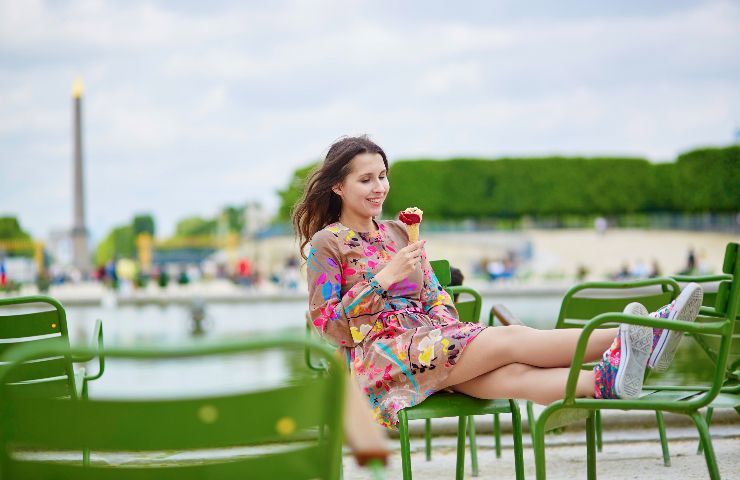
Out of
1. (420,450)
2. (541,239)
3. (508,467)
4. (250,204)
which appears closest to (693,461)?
(508,467)

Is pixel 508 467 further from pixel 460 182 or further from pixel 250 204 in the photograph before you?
pixel 250 204

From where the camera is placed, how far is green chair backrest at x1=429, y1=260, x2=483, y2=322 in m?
3.62

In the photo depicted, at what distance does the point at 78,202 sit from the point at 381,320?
54535mm

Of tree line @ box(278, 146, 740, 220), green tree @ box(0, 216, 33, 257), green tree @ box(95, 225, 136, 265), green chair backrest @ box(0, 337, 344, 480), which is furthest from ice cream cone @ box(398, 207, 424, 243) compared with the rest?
green tree @ box(95, 225, 136, 265)

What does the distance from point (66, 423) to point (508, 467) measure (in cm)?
288

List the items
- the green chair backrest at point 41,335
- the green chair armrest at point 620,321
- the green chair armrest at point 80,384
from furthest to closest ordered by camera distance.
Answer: the green chair armrest at point 80,384 < the green chair backrest at point 41,335 < the green chair armrest at point 620,321

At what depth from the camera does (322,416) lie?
64.4 inches

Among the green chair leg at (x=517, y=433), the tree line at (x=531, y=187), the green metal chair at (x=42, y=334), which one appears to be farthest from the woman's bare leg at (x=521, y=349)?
the tree line at (x=531, y=187)

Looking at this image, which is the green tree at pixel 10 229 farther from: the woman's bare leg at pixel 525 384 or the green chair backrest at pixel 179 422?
the green chair backrest at pixel 179 422

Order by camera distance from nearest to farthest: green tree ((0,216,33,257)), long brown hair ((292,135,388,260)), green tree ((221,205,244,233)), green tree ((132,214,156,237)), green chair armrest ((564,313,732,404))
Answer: green chair armrest ((564,313,732,404)), long brown hair ((292,135,388,260)), green tree ((0,216,33,257)), green tree ((221,205,244,233)), green tree ((132,214,156,237))

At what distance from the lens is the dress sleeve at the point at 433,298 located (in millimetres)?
3357

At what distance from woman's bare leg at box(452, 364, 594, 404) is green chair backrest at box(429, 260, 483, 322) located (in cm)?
59

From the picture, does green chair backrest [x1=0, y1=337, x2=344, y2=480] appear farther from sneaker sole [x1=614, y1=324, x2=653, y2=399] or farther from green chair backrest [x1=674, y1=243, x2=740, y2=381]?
green chair backrest [x1=674, y1=243, x2=740, y2=381]

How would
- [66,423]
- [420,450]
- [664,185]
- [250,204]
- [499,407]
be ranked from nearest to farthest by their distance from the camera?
[66,423] → [499,407] → [420,450] → [664,185] → [250,204]
